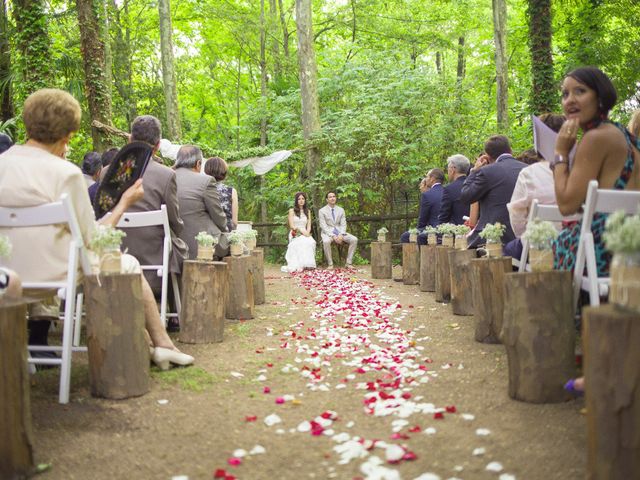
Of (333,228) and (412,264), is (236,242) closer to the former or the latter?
(412,264)

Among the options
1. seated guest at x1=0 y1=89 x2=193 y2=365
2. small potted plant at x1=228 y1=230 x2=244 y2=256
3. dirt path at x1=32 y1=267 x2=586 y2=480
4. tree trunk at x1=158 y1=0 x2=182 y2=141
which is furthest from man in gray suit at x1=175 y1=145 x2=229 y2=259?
tree trunk at x1=158 y1=0 x2=182 y2=141

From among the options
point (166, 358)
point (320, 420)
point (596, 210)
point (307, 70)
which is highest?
point (307, 70)

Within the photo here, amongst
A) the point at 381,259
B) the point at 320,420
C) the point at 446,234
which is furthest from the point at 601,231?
the point at 381,259

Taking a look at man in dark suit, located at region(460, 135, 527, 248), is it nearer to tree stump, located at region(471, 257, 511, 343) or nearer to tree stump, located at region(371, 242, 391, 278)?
tree stump, located at region(471, 257, 511, 343)

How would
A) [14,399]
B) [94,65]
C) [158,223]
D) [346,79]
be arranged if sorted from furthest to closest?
[346,79], [94,65], [158,223], [14,399]

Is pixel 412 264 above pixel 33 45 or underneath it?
underneath

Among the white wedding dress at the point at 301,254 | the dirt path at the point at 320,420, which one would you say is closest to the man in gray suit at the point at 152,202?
the dirt path at the point at 320,420

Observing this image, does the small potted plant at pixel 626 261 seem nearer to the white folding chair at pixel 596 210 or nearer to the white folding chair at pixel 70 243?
the white folding chair at pixel 596 210

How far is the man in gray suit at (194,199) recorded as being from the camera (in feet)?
18.7

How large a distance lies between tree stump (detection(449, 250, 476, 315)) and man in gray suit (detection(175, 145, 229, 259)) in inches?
92.8

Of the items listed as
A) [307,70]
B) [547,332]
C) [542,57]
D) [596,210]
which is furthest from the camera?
[307,70]

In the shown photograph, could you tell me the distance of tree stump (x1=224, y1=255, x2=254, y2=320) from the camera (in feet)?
19.7

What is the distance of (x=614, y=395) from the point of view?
6.37 feet

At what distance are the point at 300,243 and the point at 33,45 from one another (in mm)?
5803
